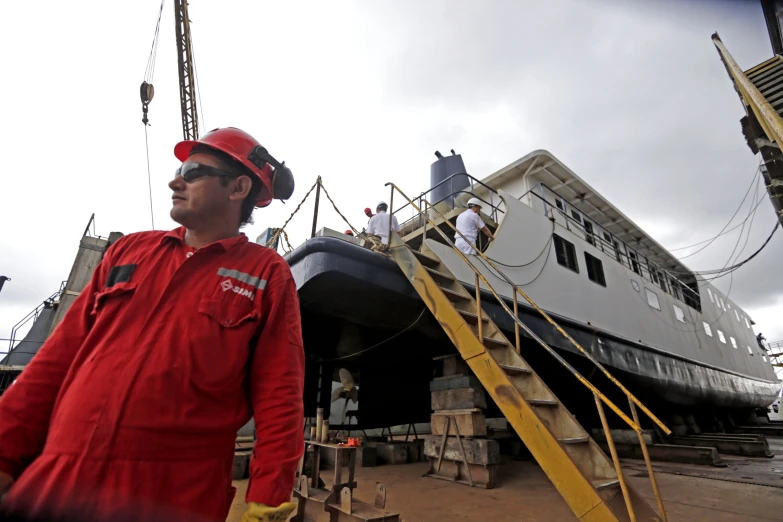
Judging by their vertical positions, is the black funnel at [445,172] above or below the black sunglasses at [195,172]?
above

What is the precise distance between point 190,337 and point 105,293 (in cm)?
35

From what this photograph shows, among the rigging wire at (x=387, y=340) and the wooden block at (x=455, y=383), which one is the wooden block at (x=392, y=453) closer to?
the rigging wire at (x=387, y=340)

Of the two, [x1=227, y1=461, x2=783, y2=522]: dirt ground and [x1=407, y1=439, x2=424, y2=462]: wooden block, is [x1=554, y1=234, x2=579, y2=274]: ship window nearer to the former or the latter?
[x1=227, y1=461, x2=783, y2=522]: dirt ground

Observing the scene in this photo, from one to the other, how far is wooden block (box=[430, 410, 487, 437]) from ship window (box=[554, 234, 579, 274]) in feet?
12.1

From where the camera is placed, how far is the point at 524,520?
3.32 m

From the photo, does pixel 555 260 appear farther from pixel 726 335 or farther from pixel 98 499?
pixel 726 335

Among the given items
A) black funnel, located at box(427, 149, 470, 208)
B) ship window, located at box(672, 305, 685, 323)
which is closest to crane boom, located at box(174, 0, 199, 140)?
black funnel, located at box(427, 149, 470, 208)

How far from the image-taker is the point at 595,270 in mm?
8273

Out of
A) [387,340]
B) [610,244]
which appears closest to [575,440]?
[387,340]

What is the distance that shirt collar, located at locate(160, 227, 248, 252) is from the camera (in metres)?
1.29

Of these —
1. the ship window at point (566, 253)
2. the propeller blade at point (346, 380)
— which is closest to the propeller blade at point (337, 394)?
the propeller blade at point (346, 380)

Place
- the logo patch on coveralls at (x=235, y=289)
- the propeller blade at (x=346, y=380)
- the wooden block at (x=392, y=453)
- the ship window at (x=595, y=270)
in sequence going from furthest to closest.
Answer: the ship window at (x=595, y=270) < the propeller blade at (x=346, y=380) < the wooden block at (x=392, y=453) < the logo patch on coveralls at (x=235, y=289)

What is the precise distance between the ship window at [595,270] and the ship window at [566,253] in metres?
0.56

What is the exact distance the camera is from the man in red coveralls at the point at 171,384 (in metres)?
0.88
